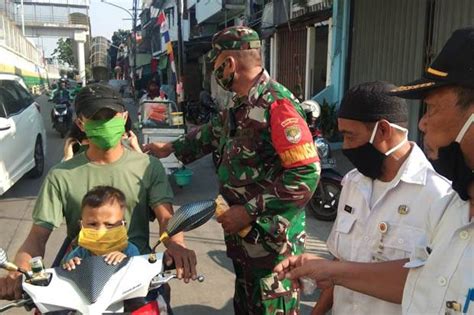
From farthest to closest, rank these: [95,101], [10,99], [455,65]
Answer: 1. [10,99]
2. [95,101]
3. [455,65]

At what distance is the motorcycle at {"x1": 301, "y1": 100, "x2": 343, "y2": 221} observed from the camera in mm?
5629

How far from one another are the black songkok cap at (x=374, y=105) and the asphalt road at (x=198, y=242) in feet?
7.33

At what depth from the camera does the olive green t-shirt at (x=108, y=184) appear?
2.12 m

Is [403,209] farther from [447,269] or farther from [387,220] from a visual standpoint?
[447,269]

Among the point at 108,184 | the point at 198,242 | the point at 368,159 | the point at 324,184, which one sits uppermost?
the point at 368,159

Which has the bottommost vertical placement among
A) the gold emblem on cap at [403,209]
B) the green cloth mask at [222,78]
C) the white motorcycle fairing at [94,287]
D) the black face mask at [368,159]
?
the white motorcycle fairing at [94,287]

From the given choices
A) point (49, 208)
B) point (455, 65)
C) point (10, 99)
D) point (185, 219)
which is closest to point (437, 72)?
point (455, 65)

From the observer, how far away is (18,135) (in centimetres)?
761

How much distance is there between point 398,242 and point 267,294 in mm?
874

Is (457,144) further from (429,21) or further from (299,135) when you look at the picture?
(429,21)

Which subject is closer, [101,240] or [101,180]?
[101,240]

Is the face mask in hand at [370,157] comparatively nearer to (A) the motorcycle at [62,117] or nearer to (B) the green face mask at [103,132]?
(B) the green face mask at [103,132]

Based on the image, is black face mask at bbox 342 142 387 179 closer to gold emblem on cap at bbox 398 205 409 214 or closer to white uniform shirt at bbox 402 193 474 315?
gold emblem on cap at bbox 398 205 409 214

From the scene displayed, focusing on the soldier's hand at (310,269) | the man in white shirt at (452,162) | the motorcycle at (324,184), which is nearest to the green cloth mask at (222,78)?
the soldier's hand at (310,269)
